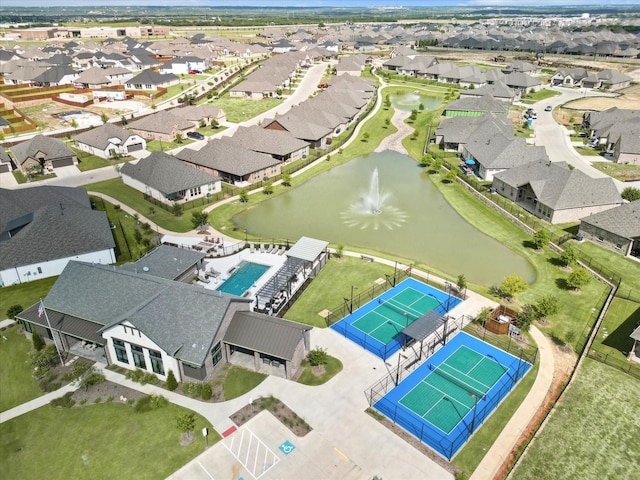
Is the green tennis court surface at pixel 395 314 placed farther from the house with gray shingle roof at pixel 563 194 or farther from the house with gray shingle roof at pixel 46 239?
the house with gray shingle roof at pixel 46 239

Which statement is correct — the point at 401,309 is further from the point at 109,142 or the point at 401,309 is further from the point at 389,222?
the point at 109,142

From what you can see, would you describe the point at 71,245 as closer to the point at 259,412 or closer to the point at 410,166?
the point at 259,412

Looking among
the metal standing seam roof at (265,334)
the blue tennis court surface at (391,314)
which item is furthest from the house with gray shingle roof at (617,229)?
the metal standing seam roof at (265,334)

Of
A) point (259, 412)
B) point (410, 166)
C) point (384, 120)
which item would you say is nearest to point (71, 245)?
point (259, 412)

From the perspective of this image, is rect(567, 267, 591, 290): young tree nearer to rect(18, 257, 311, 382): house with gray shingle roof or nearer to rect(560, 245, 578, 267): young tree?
rect(560, 245, 578, 267): young tree

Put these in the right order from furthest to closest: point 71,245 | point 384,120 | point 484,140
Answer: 1. point 384,120
2. point 484,140
3. point 71,245

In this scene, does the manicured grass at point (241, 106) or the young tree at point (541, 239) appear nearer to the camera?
the young tree at point (541, 239)
